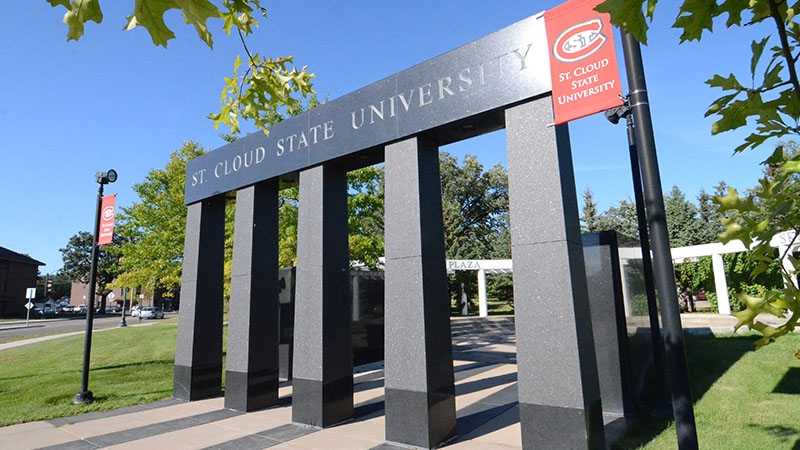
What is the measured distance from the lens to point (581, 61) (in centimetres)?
504

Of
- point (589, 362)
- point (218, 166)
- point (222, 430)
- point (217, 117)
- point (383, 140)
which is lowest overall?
point (222, 430)

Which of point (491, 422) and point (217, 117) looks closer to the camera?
point (217, 117)

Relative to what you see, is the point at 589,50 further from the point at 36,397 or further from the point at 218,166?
the point at 36,397

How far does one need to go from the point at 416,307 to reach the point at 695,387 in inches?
206

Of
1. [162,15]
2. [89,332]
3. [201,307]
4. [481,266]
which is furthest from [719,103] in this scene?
[481,266]

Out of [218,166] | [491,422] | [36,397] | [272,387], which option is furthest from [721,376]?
[36,397]

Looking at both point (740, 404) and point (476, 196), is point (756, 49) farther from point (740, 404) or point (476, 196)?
point (476, 196)

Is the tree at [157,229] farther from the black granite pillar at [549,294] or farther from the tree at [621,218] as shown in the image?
the tree at [621,218]

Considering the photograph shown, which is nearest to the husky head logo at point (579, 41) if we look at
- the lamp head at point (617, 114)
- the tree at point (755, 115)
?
the lamp head at point (617, 114)

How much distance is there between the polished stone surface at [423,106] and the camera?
5590mm

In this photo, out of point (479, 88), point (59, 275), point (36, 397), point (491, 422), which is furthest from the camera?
point (59, 275)

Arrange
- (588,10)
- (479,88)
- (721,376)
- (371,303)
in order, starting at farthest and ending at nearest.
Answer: (371,303) < (721,376) < (479,88) < (588,10)

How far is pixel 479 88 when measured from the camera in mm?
5902

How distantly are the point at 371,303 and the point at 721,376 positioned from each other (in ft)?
27.2
